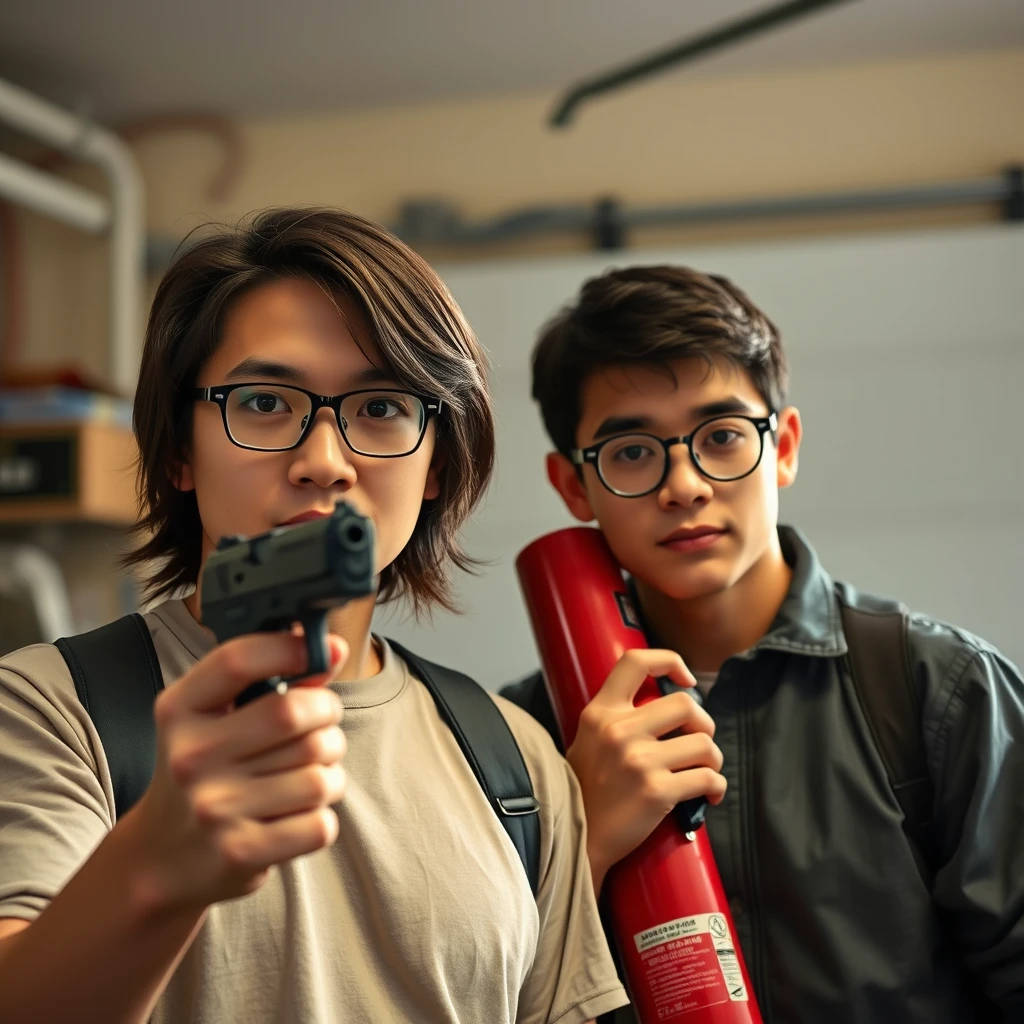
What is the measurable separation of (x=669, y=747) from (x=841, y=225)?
7.17 ft

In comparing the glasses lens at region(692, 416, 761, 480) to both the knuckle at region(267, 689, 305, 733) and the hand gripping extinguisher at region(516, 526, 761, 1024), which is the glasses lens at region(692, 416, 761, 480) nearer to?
the hand gripping extinguisher at region(516, 526, 761, 1024)

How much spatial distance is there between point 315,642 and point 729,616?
840 mm

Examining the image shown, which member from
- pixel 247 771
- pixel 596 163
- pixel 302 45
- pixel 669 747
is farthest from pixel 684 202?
pixel 247 771

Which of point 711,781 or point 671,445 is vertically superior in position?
point 671,445

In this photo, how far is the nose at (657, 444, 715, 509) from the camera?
131 cm

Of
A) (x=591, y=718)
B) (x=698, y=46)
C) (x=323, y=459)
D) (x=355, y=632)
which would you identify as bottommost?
(x=591, y=718)

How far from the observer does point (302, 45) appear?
290cm

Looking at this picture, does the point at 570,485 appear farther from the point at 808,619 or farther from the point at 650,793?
the point at 650,793

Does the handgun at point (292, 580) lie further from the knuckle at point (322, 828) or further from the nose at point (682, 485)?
the nose at point (682, 485)

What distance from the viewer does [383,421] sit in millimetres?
1005

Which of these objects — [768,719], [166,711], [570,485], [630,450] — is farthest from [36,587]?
[166,711]

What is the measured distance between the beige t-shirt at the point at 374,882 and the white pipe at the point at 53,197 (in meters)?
2.32

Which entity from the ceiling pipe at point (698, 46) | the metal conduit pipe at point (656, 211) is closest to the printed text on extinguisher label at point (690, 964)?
the ceiling pipe at point (698, 46)

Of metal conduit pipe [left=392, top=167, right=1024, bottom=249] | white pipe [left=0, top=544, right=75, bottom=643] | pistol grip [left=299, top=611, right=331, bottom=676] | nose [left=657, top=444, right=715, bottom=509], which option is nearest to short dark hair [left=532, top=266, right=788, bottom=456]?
nose [left=657, top=444, right=715, bottom=509]
